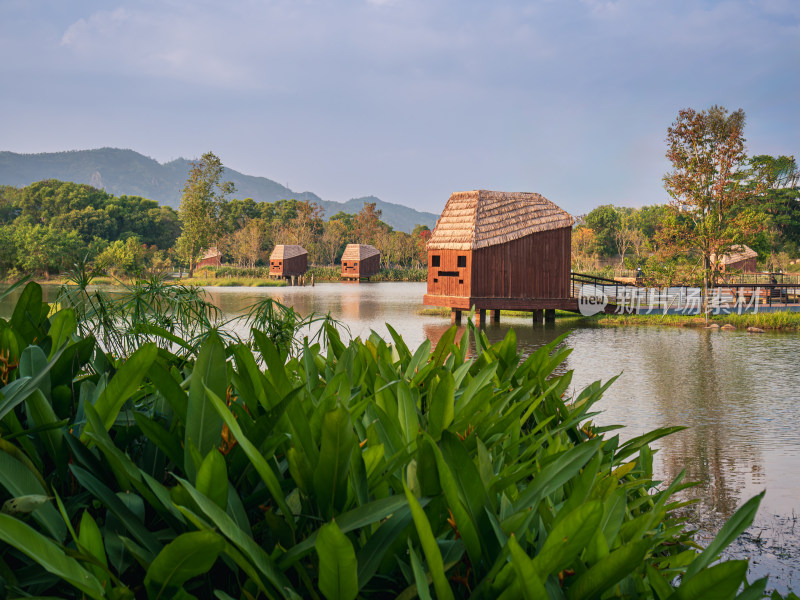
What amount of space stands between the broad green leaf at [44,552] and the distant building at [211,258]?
50.3 metres

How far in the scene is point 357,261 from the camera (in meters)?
43.2

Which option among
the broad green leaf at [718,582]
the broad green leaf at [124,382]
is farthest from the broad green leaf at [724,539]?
the broad green leaf at [124,382]

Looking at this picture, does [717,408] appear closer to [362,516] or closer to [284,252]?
[362,516]

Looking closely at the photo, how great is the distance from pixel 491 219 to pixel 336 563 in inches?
618

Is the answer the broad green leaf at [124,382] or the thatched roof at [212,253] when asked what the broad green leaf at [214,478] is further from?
the thatched roof at [212,253]

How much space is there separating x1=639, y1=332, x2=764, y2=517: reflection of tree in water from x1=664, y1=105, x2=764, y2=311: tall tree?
261 inches

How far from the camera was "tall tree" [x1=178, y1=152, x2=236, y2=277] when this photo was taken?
38.1 m

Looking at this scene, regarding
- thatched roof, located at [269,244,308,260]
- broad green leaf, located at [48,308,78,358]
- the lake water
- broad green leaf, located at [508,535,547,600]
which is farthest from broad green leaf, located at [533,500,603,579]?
thatched roof, located at [269,244,308,260]

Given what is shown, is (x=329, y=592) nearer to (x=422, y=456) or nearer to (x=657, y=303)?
(x=422, y=456)

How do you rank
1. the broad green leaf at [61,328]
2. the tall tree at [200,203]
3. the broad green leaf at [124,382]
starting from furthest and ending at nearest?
the tall tree at [200,203] → the broad green leaf at [61,328] → the broad green leaf at [124,382]

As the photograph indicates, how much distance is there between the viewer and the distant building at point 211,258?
162 ft

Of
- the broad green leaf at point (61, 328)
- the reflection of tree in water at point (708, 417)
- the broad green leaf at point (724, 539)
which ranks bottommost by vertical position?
the reflection of tree in water at point (708, 417)

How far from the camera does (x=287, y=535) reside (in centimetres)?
100

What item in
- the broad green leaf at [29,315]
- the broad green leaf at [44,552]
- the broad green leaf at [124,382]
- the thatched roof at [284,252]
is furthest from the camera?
the thatched roof at [284,252]
